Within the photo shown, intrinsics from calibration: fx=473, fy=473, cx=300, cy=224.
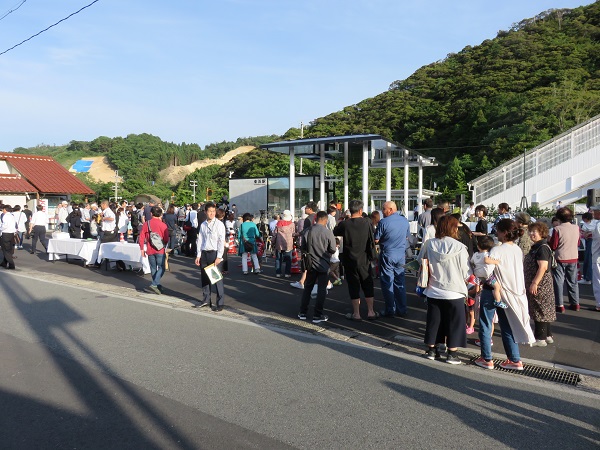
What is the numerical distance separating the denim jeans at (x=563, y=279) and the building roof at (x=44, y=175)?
36082mm

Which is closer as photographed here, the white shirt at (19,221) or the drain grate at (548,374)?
the drain grate at (548,374)

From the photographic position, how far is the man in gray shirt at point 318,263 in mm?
7566

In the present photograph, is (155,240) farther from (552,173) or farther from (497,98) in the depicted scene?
(497,98)

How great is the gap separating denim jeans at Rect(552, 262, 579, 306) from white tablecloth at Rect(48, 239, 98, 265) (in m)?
11.7

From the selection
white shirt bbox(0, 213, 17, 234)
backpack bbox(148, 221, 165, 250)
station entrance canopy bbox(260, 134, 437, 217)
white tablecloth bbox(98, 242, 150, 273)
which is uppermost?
station entrance canopy bbox(260, 134, 437, 217)

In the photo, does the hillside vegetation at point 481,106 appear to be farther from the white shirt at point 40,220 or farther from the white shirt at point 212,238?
the white shirt at point 212,238

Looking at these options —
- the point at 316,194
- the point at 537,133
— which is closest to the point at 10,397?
the point at 316,194

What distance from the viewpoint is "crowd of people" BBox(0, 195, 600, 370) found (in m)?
5.36

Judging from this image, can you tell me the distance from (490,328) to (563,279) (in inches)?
145

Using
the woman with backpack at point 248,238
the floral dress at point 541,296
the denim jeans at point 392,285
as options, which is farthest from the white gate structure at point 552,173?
the floral dress at point 541,296

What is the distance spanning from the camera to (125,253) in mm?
12547

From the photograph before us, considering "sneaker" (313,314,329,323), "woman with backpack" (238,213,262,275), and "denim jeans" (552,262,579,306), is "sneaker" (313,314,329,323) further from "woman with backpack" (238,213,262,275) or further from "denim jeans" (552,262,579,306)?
"woman with backpack" (238,213,262,275)

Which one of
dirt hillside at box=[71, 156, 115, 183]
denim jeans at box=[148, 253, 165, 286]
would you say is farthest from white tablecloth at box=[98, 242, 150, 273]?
dirt hillside at box=[71, 156, 115, 183]

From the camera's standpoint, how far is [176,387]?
15.6 ft
